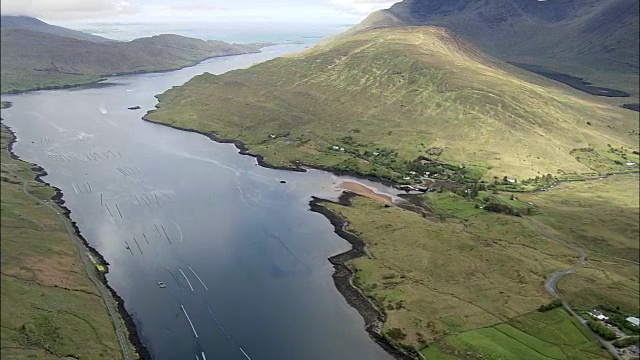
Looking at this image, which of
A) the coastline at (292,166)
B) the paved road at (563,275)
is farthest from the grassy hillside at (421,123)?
the paved road at (563,275)

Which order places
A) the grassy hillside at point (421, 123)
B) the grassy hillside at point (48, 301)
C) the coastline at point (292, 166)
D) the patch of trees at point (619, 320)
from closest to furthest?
the grassy hillside at point (48, 301), the patch of trees at point (619, 320), the coastline at point (292, 166), the grassy hillside at point (421, 123)

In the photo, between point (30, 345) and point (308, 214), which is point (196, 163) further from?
point (30, 345)

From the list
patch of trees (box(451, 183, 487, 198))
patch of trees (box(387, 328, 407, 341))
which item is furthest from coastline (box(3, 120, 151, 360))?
patch of trees (box(451, 183, 487, 198))

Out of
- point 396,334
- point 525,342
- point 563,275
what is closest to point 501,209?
point 563,275

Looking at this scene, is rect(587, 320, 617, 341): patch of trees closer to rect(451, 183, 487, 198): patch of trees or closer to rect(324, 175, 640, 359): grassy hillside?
rect(324, 175, 640, 359): grassy hillside

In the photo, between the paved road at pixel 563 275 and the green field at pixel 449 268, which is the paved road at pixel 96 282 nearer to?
the green field at pixel 449 268

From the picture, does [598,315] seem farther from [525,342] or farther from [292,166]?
[292,166]

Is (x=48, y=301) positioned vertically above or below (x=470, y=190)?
above
